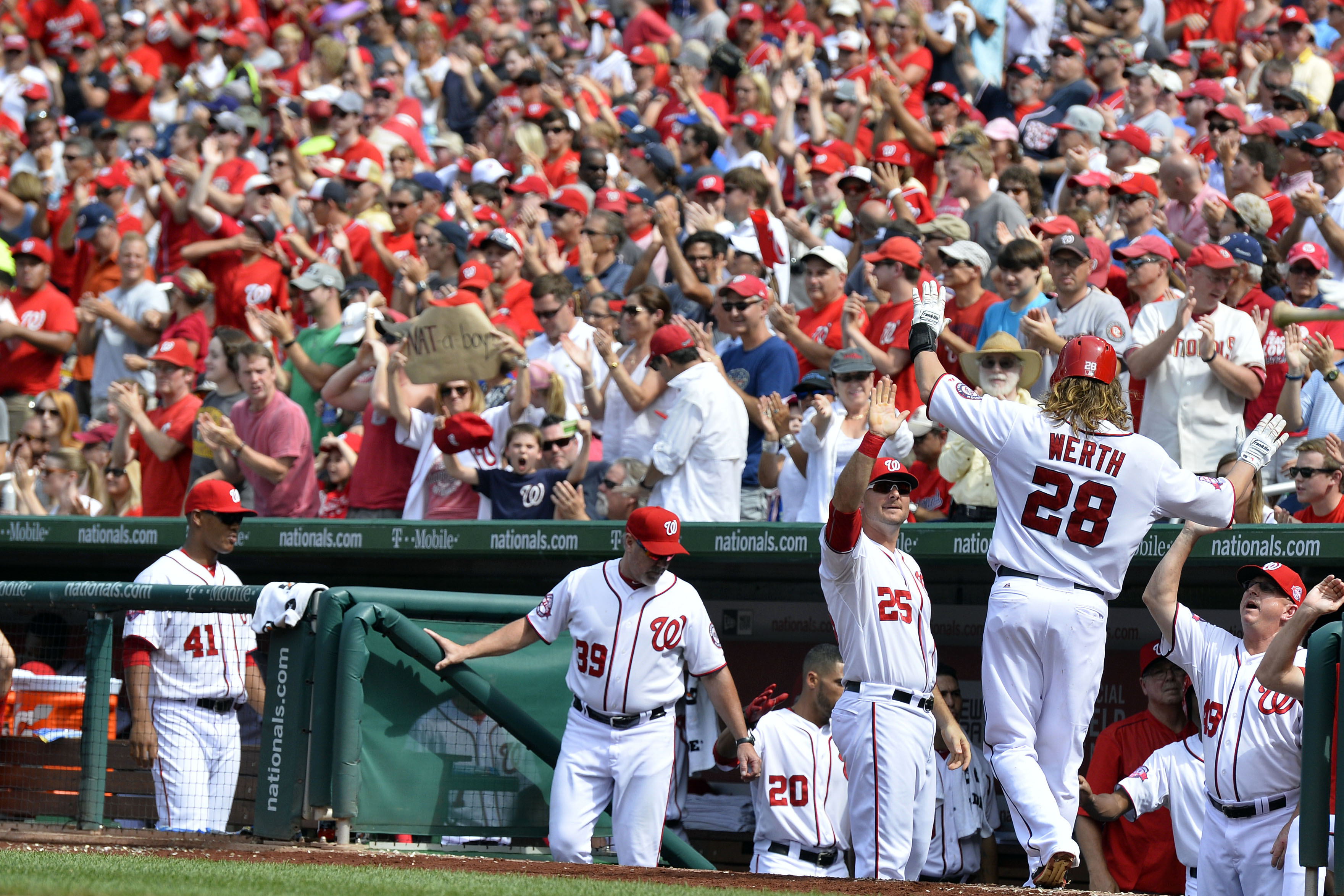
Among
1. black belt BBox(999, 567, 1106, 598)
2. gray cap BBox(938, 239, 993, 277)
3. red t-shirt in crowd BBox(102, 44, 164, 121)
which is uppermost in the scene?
red t-shirt in crowd BBox(102, 44, 164, 121)

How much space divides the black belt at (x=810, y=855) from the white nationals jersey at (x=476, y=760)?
1.03m

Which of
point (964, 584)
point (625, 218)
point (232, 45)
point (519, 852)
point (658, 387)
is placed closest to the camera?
point (519, 852)

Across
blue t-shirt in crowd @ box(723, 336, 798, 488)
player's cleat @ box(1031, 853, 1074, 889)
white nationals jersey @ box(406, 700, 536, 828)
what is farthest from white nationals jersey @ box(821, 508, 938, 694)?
blue t-shirt in crowd @ box(723, 336, 798, 488)

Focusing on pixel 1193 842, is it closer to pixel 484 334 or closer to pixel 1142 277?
pixel 1142 277

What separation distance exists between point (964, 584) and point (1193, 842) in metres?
1.59

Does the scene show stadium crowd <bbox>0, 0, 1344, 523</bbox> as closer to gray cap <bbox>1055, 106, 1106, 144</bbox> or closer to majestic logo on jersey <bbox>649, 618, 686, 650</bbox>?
gray cap <bbox>1055, 106, 1106, 144</bbox>

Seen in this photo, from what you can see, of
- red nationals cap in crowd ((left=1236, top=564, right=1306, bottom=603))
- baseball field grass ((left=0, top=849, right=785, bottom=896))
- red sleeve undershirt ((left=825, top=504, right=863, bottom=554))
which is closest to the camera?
baseball field grass ((left=0, top=849, right=785, bottom=896))

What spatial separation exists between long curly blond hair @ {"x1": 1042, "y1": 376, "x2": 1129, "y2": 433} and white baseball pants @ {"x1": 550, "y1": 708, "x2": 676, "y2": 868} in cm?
198

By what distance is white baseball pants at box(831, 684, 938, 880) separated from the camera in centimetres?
574

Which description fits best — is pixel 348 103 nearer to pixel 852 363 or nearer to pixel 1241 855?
pixel 852 363

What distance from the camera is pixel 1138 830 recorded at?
6.70m

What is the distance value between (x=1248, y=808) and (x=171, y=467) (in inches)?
239

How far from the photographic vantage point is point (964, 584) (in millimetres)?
7461

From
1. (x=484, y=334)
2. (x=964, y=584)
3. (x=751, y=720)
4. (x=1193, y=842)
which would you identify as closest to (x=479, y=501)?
(x=484, y=334)
